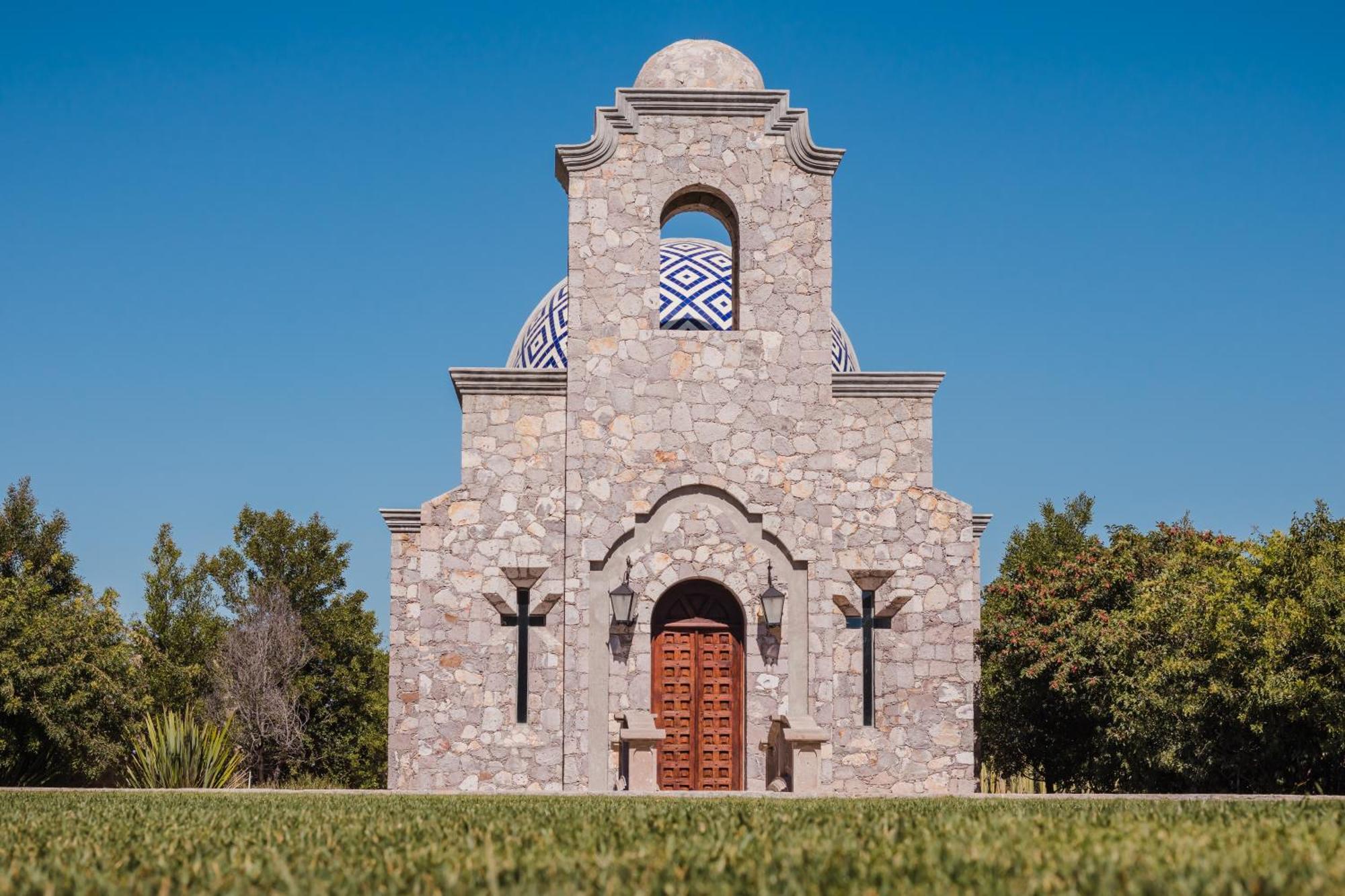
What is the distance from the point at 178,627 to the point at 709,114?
19.8 metres

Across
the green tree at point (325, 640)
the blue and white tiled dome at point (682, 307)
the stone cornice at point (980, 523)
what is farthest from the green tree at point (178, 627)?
the stone cornice at point (980, 523)

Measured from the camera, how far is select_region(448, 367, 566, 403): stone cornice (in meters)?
20.7

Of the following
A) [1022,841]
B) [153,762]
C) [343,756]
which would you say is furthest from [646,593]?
[343,756]

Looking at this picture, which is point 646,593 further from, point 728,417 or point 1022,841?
point 1022,841

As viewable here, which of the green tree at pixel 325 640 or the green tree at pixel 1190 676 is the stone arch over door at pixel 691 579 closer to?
the green tree at pixel 1190 676

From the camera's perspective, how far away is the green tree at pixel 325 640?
1324 inches

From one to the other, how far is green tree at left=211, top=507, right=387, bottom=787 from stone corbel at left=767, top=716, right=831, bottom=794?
16323 mm

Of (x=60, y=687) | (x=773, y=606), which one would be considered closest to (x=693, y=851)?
(x=773, y=606)

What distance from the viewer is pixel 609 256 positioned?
820 inches

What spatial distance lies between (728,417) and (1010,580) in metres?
9.40

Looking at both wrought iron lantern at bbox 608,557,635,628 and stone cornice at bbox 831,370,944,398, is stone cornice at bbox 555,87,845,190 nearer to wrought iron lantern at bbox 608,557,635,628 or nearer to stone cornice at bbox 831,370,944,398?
stone cornice at bbox 831,370,944,398

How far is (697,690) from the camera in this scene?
20.1 m

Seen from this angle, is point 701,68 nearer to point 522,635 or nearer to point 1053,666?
point 522,635

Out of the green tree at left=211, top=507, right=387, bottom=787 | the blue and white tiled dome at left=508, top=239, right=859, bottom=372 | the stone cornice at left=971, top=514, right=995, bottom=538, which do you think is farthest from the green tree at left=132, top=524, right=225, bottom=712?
the stone cornice at left=971, top=514, right=995, bottom=538
